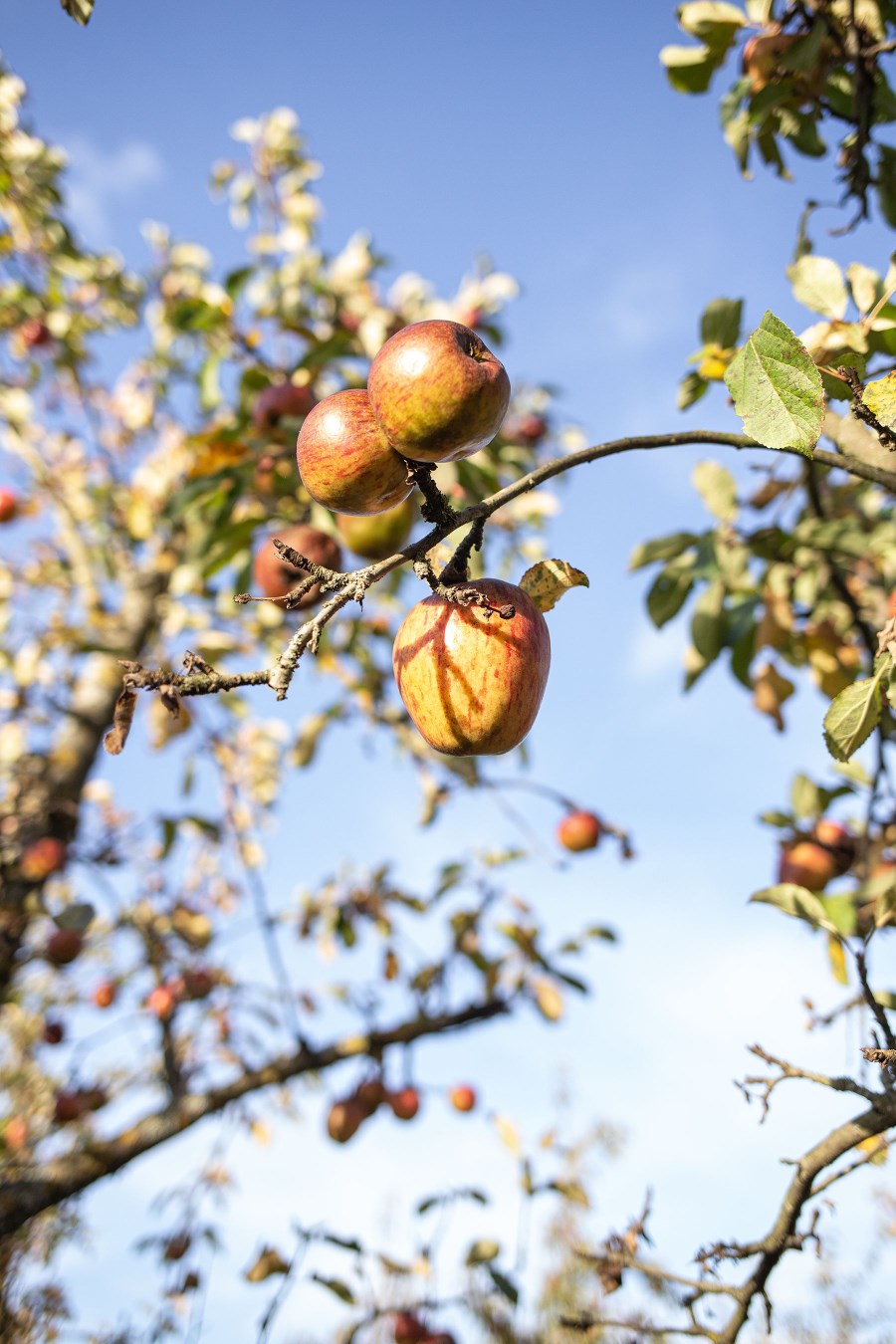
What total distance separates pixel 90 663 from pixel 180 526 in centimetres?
84

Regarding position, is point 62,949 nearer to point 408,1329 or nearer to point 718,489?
point 408,1329

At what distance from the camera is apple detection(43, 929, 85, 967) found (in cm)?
351

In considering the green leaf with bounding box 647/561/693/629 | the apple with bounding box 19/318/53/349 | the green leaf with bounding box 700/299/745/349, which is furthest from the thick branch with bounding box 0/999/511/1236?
the apple with bounding box 19/318/53/349

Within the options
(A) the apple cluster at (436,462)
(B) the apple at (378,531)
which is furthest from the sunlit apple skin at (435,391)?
(B) the apple at (378,531)

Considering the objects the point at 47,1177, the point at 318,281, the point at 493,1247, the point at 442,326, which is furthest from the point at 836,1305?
the point at 318,281

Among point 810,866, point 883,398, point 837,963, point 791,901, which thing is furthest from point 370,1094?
point 883,398

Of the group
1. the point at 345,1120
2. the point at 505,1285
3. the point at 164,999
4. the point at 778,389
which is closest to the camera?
the point at 778,389

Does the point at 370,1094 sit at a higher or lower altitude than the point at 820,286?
lower

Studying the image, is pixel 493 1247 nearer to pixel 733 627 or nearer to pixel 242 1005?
pixel 242 1005

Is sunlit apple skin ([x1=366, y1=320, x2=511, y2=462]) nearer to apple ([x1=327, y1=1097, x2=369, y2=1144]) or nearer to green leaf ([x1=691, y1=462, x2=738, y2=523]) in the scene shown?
green leaf ([x1=691, y1=462, x2=738, y2=523])

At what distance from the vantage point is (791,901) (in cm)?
157

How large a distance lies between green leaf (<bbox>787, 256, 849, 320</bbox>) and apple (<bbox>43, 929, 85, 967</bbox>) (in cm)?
331

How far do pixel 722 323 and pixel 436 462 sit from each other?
83 cm

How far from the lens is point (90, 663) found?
4.49 meters
